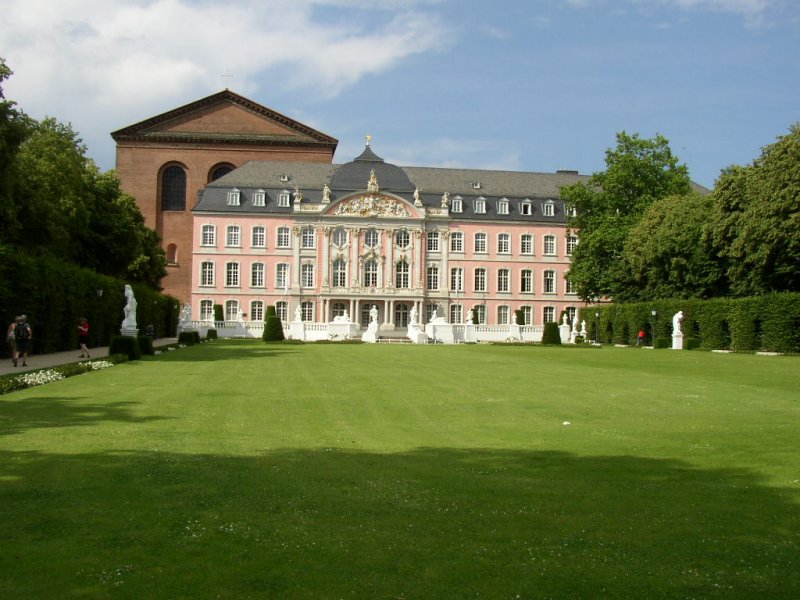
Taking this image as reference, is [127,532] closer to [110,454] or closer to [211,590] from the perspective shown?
[211,590]

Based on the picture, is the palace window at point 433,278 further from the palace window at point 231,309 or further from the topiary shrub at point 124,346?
the topiary shrub at point 124,346

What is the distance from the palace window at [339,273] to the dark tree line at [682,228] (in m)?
22.2

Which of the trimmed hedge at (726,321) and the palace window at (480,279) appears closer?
the trimmed hedge at (726,321)

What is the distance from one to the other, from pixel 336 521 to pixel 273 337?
43618 mm

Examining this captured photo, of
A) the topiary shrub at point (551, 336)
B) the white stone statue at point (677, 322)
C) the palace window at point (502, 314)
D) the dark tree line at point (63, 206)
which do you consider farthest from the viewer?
A: the palace window at point (502, 314)

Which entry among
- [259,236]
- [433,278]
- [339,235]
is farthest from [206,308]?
[433,278]

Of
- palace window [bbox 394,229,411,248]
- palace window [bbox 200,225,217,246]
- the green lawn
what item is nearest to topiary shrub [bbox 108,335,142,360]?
the green lawn

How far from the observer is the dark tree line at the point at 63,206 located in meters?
31.2

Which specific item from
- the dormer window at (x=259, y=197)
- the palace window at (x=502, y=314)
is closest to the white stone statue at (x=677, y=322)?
the palace window at (x=502, y=314)

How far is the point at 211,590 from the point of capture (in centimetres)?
476

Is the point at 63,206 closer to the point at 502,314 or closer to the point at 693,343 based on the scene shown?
the point at 693,343

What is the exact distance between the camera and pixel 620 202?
56812 millimetres

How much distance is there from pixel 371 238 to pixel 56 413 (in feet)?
206

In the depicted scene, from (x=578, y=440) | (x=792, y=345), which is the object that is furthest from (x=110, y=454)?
(x=792, y=345)
